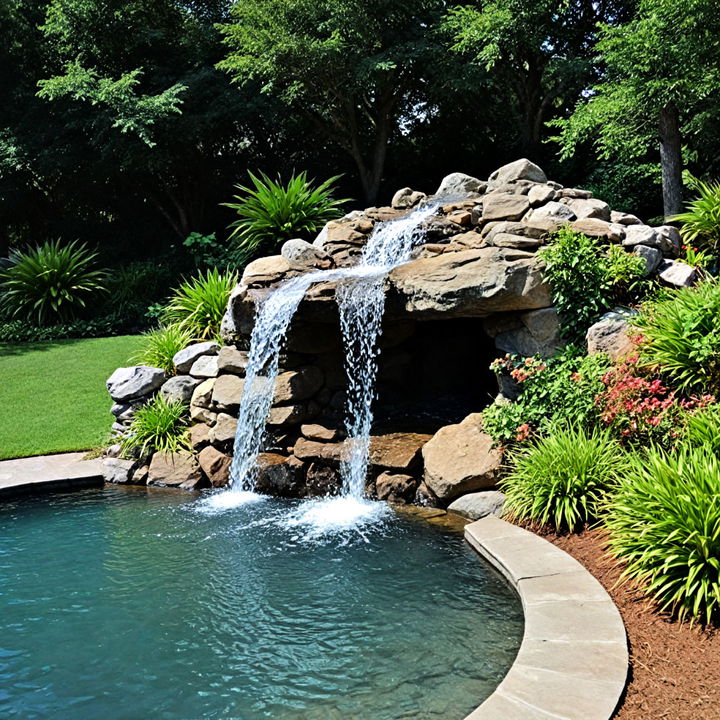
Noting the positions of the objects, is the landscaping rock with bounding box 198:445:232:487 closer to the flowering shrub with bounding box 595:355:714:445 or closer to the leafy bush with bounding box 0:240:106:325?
the flowering shrub with bounding box 595:355:714:445

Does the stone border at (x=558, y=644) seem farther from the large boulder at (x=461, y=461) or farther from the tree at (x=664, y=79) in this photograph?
the tree at (x=664, y=79)

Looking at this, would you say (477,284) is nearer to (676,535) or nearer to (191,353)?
(676,535)

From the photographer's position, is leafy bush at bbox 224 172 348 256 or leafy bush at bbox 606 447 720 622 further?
leafy bush at bbox 224 172 348 256

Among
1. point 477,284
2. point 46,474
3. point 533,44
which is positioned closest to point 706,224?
point 477,284

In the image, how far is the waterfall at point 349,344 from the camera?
7223mm

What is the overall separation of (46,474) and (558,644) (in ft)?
20.6

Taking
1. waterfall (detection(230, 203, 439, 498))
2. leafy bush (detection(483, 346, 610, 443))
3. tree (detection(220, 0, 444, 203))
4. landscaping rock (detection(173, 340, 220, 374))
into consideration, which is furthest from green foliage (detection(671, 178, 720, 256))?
tree (detection(220, 0, 444, 203))

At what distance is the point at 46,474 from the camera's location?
25.8 feet

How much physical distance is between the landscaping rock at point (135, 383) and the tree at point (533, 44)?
8647 mm

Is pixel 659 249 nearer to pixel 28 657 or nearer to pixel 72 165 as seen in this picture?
pixel 28 657

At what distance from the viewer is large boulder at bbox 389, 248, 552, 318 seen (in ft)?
21.6

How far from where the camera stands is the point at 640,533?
418 centimetres

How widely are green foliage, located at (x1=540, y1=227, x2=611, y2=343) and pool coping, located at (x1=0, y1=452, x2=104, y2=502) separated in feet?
18.0

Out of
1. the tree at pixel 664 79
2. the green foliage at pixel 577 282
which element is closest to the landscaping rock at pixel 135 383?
the green foliage at pixel 577 282
